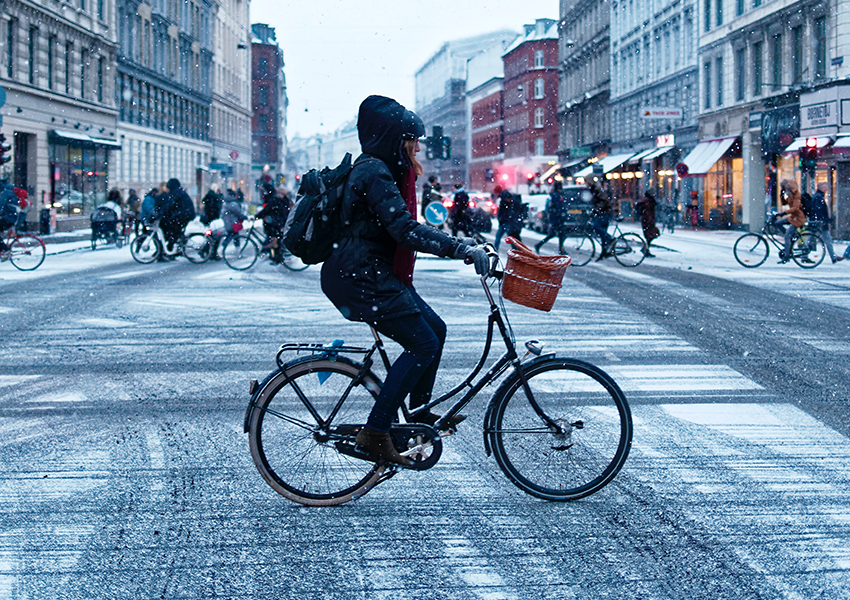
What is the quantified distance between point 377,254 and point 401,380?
1.83ft

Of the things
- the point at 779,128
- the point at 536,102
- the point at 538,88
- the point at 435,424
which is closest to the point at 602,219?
the point at 779,128

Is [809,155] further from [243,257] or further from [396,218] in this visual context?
[396,218]

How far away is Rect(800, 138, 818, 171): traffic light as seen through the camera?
A: 29562mm

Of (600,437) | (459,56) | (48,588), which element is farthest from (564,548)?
(459,56)

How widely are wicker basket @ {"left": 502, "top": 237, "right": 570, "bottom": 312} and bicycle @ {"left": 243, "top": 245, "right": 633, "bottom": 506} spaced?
0.18m

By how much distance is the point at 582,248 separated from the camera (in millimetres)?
21984

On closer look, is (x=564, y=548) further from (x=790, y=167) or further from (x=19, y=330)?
(x=790, y=167)

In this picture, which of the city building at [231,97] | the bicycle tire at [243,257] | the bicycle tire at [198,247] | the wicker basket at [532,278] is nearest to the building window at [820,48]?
the bicycle tire at [243,257]

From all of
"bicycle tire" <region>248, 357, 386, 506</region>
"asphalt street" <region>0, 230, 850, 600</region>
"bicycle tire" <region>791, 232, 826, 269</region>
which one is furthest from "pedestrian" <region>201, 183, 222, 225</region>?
"bicycle tire" <region>248, 357, 386, 506</region>

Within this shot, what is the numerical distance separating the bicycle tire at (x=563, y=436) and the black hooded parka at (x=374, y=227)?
714mm

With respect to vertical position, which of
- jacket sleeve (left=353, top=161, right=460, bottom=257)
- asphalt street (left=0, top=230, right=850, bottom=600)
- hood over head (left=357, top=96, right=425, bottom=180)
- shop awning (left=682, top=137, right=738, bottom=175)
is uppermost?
shop awning (left=682, top=137, right=738, bottom=175)

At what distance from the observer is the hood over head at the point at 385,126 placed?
4.48 m

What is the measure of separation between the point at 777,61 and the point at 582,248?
1870 cm

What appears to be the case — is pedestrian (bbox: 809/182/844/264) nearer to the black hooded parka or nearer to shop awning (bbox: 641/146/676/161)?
the black hooded parka
